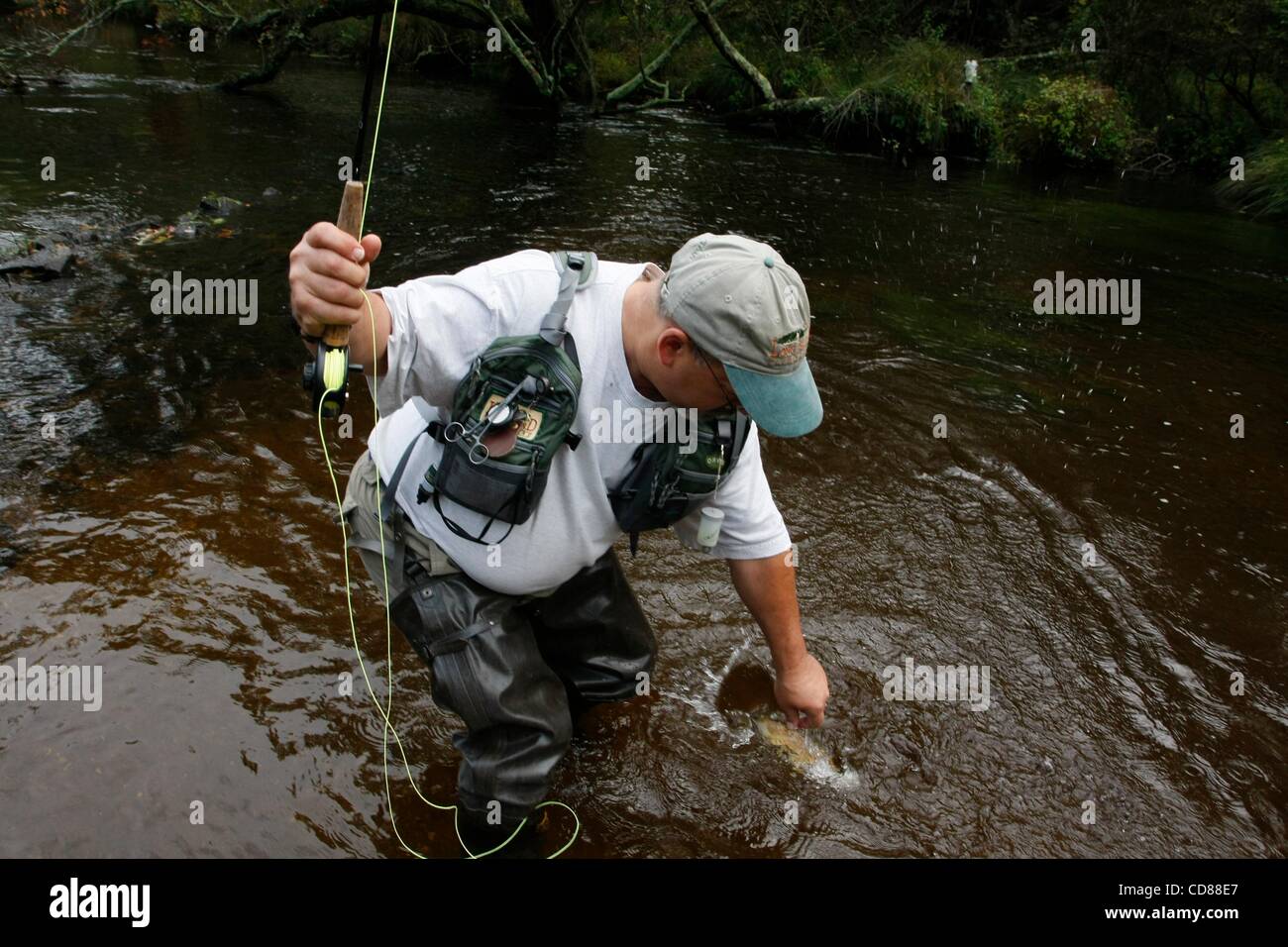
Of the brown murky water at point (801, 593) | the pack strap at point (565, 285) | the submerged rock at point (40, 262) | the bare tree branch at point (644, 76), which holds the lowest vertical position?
the brown murky water at point (801, 593)

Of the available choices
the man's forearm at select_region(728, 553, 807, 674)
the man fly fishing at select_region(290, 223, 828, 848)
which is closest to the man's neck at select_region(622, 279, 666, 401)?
the man fly fishing at select_region(290, 223, 828, 848)

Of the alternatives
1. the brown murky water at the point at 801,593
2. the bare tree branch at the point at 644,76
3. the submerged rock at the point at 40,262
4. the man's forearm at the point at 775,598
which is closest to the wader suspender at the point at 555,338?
the man's forearm at the point at 775,598

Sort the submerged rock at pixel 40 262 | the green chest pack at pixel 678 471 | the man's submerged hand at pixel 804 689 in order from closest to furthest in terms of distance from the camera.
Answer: the green chest pack at pixel 678 471, the man's submerged hand at pixel 804 689, the submerged rock at pixel 40 262

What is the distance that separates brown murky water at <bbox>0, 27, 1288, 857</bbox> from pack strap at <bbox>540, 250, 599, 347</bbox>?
182 centimetres

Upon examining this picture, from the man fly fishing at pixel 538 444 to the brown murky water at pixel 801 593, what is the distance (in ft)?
2.58

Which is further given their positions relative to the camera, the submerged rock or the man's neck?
the submerged rock

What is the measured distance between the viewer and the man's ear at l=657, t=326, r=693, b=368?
2188 mm

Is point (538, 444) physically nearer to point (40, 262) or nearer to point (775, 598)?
point (775, 598)

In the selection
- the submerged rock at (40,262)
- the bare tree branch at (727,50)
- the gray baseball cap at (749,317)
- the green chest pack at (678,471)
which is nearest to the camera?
the gray baseball cap at (749,317)

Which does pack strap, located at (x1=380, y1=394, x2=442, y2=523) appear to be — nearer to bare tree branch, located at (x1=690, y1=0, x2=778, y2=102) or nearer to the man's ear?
the man's ear

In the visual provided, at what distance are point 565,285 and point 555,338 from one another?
0.49 feet

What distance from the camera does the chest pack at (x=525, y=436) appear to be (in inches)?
86.0

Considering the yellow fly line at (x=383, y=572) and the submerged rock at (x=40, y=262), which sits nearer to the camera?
the yellow fly line at (x=383, y=572)

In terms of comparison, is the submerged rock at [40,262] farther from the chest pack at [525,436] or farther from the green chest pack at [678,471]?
the green chest pack at [678,471]
